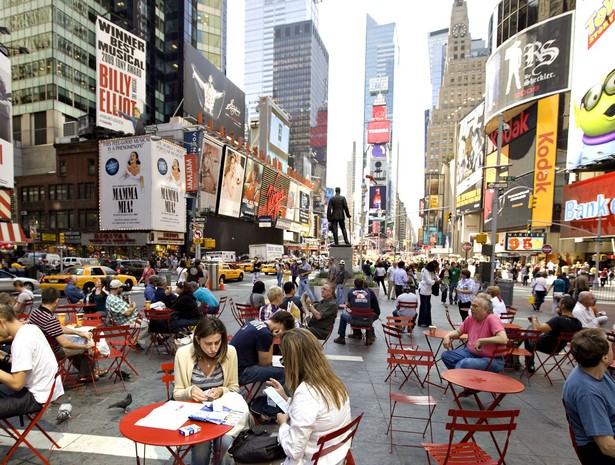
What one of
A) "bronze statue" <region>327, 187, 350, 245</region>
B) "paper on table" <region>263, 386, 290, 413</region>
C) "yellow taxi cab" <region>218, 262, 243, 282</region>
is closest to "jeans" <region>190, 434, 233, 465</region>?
"paper on table" <region>263, 386, 290, 413</region>

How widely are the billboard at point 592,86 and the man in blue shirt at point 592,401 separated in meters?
35.8

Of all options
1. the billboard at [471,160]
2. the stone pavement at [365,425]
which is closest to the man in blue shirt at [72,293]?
the stone pavement at [365,425]

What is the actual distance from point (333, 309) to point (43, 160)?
49211 millimetres

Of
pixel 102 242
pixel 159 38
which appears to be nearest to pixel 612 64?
pixel 102 242

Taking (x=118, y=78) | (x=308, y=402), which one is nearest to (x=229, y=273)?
(x=118, y=78)

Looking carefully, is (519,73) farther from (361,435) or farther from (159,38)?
(159,38)

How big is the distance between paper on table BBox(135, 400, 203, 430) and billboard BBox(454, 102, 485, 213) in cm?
5902

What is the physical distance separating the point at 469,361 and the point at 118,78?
121 feet

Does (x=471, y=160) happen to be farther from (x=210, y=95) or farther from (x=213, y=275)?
(x=213, y=275)

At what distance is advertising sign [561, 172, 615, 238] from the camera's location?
1136 inches

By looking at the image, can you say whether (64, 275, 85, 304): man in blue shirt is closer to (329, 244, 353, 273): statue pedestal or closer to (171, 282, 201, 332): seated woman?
(171, 282, 201, 332): seated woman

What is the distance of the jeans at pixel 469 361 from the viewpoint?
500 cm

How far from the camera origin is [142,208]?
112 feet

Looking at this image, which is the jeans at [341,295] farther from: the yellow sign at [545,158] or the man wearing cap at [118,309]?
the yellow sign at [545,158]
